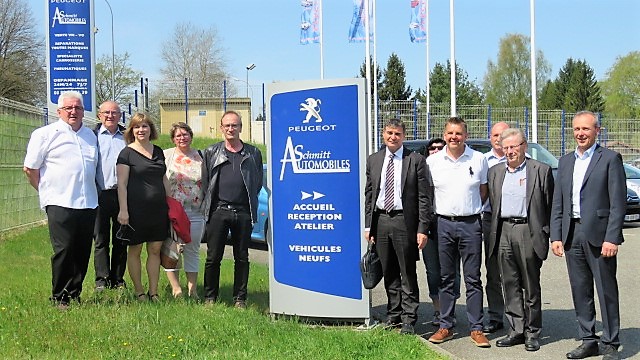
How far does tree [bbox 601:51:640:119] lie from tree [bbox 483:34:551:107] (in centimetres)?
1099

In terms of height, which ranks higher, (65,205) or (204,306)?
(65,205)

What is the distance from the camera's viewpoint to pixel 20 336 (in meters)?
6.15

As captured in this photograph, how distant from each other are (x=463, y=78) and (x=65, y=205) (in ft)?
196

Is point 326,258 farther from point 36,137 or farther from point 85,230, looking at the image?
point 36,137

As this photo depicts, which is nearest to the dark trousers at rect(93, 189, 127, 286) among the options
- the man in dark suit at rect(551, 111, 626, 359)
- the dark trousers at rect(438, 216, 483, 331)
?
the dark trousers at rect(438, 216, 483, 331)

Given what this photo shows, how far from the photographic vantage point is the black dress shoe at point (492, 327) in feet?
23.9

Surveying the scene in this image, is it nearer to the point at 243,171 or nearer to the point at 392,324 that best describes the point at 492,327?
the point at 392,324

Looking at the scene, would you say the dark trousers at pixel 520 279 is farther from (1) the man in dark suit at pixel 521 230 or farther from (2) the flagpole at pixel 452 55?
(2) the flagpole at pixel 452 55

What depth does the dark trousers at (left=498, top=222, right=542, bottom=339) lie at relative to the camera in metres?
6.67

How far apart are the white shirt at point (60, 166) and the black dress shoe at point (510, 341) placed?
396 centimetres

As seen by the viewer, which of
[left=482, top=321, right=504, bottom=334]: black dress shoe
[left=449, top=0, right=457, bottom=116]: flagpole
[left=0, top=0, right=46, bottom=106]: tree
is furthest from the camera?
[left=0, top=0, right=46, bottom=106]: tree

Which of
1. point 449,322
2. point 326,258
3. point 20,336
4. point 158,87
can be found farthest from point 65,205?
point 158,87

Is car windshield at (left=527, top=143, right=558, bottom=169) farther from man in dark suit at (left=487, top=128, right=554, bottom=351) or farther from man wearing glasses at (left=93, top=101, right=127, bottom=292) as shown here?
man wearing glasses at (left=93, top=101, right=127, bottom=292)

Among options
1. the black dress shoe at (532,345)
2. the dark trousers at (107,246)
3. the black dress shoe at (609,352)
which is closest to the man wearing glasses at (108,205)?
the dark trousers at (107,246)
